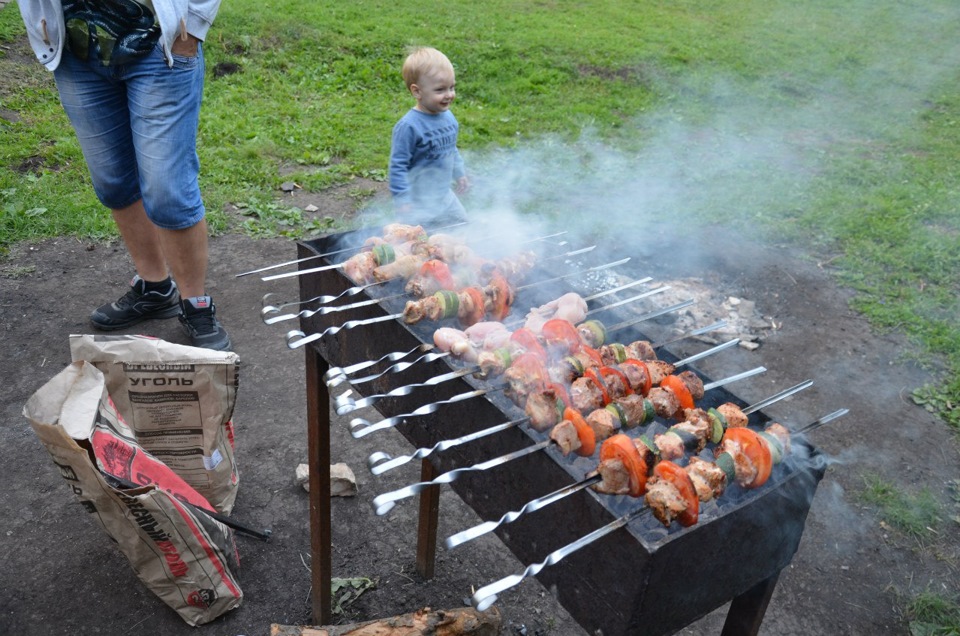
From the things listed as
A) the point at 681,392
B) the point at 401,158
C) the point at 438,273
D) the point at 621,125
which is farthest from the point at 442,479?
the point at 621,125

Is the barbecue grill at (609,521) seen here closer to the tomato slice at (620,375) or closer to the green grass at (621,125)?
the tomato slice at (620,375)

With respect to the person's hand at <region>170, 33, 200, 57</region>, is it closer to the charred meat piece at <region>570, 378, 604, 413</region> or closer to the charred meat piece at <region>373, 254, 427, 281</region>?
the charred meat piece at <region>373, 254, 427, 281</region>

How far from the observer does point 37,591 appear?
285 centimetres

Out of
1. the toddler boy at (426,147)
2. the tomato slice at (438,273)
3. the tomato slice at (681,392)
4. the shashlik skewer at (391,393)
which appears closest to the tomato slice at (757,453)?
the tomato slice at (681,392)

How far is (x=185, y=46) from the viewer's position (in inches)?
141

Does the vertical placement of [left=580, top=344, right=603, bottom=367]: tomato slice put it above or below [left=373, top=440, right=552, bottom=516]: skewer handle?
below

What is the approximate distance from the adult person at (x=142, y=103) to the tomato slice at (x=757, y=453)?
124 inches

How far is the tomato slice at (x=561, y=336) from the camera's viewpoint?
2211 millimetres

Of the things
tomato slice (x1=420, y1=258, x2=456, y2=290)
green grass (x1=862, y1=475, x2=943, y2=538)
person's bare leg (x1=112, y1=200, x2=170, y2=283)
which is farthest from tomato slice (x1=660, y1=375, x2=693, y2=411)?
person's bare leg (x1=112, y1=200, x2=170, y2=283)

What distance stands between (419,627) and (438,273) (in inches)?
48.0

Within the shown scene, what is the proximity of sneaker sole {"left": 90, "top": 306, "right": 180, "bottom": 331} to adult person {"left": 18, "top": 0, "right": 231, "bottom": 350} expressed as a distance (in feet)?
1.59

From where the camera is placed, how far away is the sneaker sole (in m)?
4.48

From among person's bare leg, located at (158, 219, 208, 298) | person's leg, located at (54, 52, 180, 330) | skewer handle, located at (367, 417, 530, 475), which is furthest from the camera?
person's bare leg, located at (158, 219, 208, 298)

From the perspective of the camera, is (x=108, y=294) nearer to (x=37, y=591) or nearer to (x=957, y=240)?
(x=37, y=591)
